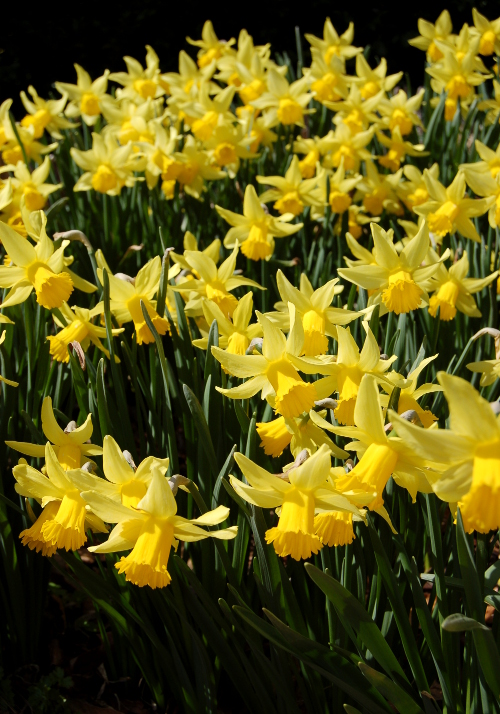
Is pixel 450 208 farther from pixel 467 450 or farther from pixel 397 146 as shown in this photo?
pixel 467 450

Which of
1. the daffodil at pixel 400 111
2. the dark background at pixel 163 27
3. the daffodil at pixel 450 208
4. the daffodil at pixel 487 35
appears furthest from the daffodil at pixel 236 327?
the dark background at pixel 163 27

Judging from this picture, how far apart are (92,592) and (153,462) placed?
45cm

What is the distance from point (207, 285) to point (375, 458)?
1027 mm

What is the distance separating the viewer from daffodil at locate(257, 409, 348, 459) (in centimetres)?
138

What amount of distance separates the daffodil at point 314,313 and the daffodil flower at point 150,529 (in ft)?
1.79

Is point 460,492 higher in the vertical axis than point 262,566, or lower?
higher

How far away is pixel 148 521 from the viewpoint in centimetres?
123

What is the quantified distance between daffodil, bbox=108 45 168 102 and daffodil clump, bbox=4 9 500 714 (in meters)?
1.01

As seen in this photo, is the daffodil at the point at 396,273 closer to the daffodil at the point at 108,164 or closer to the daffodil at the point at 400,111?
the daffodil at the point at 108,164

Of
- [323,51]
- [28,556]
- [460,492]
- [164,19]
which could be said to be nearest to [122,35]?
[164,19]

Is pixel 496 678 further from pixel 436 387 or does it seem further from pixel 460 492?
pixel 436 387

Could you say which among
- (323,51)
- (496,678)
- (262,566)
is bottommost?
(496,678)

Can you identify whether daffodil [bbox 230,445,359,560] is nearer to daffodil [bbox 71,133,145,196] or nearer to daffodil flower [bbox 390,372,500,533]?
daffodil flower [bbox 390,372,500,533]

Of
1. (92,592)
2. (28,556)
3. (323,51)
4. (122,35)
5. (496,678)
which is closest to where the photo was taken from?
(496,678)
